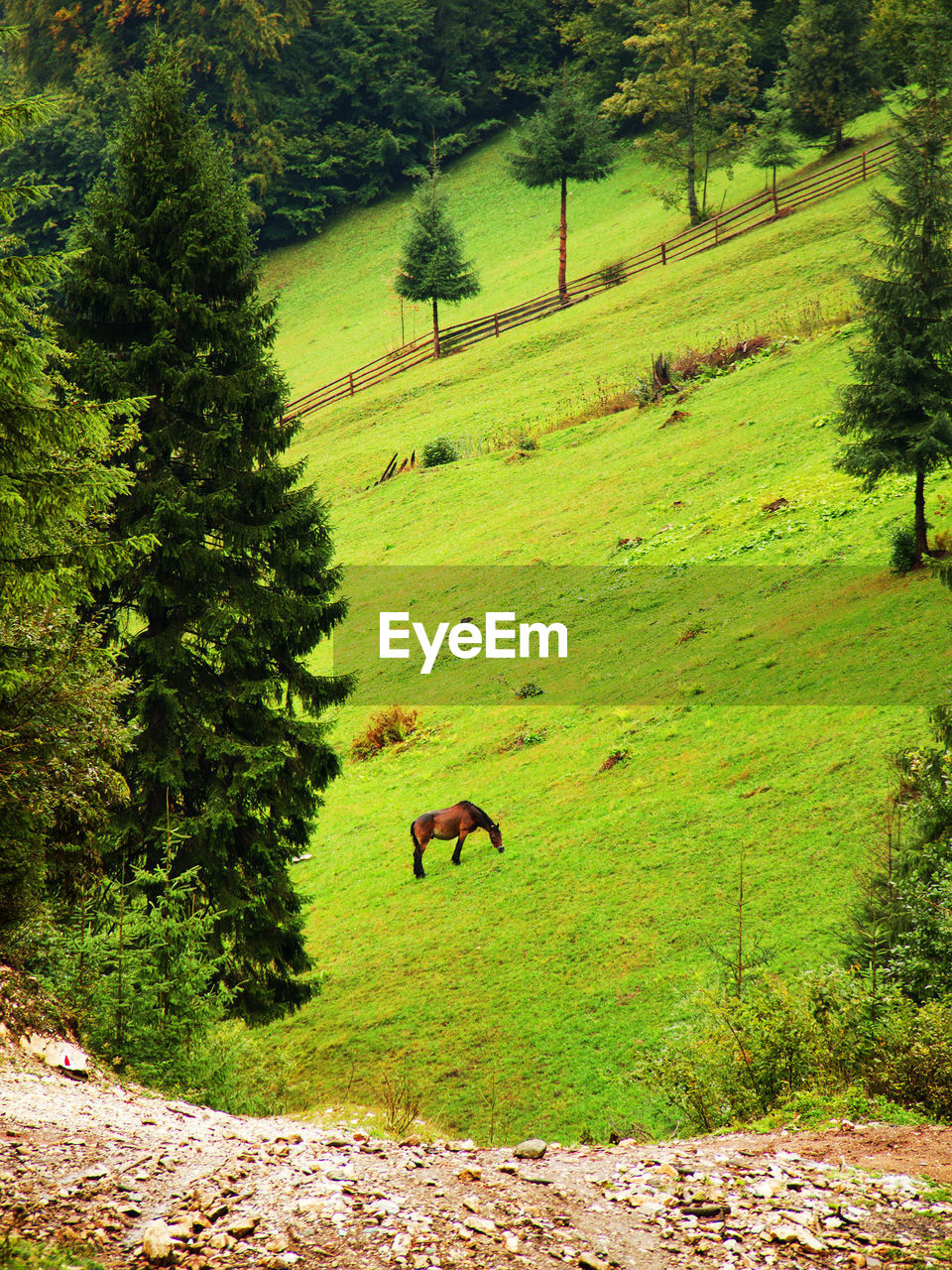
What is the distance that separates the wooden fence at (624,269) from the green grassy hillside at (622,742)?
11.1m

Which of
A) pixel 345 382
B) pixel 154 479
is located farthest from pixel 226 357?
pixel 345 382

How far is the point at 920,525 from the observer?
2155 centimetres

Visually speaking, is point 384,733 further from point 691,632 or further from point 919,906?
point 919,906

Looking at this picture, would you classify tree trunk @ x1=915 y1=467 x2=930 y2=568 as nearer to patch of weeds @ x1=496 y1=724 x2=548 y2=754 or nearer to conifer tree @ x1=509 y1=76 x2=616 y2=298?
patch of weeds @ x1=496 y1=724 x2=548 y2=754

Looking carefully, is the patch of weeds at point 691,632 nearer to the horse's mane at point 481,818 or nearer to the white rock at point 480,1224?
the horse's mane at point 481,818

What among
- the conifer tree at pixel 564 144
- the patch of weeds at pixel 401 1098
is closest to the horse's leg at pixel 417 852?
the patch of weeds at pixel 401 1098

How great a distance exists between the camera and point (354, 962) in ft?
54.5

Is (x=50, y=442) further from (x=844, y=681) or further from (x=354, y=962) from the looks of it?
(x=844, y=681)

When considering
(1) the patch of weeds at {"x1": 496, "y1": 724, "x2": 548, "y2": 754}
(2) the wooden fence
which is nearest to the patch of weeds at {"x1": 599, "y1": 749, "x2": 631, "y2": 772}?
(1) the patch of weeds at {"x1": 496, "y1": 724, "x2": 548, "y2": 754}

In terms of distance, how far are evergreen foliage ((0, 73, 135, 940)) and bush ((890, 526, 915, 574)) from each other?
18.1 meters

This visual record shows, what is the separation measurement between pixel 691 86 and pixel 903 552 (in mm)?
47004

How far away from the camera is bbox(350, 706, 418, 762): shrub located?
25094mm

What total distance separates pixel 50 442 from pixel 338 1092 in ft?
30.1

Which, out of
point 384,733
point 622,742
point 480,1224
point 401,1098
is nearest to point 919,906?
point 480,1224
